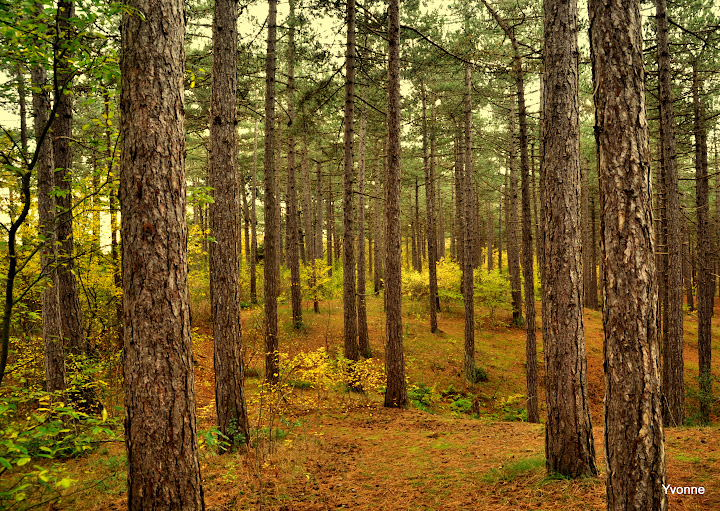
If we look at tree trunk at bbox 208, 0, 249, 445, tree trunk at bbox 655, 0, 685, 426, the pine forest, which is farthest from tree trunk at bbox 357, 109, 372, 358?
tree trunk at bbox 655, 0, 685, 426

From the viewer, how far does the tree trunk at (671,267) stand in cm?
956

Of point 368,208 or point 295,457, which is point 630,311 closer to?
point 295,457

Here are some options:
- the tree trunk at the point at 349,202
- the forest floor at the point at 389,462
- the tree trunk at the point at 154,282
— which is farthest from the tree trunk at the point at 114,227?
the tree trunk at the point at 349,202

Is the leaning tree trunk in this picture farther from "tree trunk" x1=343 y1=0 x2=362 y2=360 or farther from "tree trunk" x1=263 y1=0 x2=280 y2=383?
"tree trunk" x1=343 y1=0 x2=362 y2=360

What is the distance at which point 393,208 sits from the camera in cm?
923

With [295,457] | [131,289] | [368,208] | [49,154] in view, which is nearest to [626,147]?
[131,289]

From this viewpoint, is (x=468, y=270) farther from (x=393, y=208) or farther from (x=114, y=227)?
(x=114, y=227)

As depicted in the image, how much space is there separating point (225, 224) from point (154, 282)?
3492mm

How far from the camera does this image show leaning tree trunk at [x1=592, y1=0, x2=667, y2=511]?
310cm

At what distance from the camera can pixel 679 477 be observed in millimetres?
4867

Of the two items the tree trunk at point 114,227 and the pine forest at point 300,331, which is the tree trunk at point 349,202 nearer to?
the pine forest at point 300,331

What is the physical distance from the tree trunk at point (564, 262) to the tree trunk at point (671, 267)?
6351 mm

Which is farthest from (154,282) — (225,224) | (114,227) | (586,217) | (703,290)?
(586,217)

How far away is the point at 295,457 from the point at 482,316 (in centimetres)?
1648
